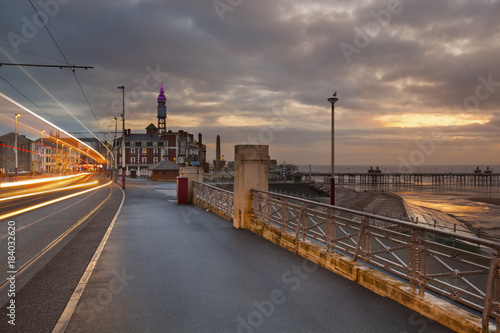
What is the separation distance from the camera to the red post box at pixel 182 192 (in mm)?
19731

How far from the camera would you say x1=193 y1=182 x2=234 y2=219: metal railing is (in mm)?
13508

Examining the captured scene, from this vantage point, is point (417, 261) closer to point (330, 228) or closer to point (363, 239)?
point (363, 239)

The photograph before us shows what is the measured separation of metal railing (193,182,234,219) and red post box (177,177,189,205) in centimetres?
60

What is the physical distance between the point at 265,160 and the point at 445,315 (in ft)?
25.1

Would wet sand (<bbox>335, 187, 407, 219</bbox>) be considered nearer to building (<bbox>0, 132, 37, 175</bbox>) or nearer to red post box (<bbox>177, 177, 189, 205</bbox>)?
red post box (<bbox>177, 177, 189, 205</bbox>)

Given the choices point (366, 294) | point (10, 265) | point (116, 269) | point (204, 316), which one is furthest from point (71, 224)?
point (366, 294)

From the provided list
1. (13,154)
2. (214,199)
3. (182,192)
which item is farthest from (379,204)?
(13,154)

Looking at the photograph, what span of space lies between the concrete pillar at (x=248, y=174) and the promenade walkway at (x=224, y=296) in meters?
2.55

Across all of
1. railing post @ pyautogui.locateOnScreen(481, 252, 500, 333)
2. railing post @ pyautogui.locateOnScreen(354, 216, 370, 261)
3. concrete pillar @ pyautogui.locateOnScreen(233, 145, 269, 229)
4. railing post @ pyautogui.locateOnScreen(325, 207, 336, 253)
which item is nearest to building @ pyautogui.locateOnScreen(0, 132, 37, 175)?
concrete pillar @ pyautogui.locateOnScreen(233, 145, 269, 229)

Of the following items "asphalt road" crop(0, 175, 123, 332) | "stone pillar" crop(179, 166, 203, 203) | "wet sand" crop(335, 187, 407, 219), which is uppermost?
"stone pillar" crop(179, 166, 203, 203)

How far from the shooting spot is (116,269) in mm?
6551

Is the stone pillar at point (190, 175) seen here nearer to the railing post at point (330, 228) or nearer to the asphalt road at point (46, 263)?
the asphalt road at point (46, 263)

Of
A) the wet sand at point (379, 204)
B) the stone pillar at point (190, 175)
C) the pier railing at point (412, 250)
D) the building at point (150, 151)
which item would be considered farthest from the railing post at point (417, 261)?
the building at point (150, 151)

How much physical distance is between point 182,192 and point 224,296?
15172mm
